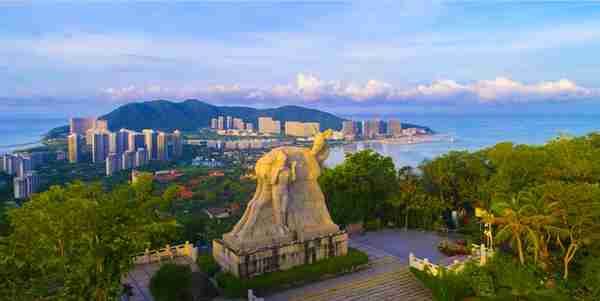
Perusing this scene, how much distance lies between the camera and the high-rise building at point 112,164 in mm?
43062

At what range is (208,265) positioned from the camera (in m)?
12.6

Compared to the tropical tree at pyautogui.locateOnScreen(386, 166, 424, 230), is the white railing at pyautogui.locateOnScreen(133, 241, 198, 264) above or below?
below

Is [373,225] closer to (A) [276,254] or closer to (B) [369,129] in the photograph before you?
(A) [276,254]

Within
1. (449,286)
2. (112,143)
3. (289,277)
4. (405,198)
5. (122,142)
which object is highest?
(122,142)

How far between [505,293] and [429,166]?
31.5ft

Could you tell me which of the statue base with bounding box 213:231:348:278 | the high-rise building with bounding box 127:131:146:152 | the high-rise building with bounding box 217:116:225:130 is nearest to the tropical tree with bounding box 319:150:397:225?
the statue base with bounding box 213:231:348:278

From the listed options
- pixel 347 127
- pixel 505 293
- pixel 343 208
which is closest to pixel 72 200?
pixel 505 293

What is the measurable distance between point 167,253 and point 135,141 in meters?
44.8

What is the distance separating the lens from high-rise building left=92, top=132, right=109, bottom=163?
50375 millimetres

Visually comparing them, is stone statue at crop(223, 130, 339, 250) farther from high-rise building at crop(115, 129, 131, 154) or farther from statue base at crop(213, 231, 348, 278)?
high-rise building at crop(115, 129, 131, 154)

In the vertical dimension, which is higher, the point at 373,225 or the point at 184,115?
the point at 184,115

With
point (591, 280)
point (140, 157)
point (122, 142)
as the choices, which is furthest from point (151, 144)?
point (591, 280)

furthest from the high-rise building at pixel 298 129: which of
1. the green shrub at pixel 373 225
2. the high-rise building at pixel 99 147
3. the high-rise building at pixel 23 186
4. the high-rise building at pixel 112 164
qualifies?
the green shrub at pixel 373 225

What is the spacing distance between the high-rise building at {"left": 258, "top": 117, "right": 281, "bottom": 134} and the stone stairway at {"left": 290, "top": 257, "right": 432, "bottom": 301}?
278 feet
